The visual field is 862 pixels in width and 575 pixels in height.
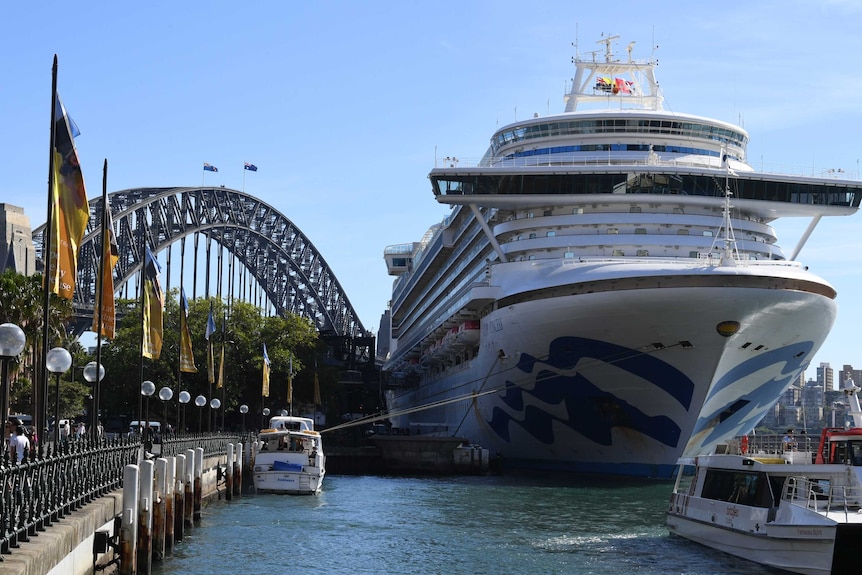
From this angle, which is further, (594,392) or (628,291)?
(594,392)

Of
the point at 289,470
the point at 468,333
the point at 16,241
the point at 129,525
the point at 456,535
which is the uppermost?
the point at 16,241

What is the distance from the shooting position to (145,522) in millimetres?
24422

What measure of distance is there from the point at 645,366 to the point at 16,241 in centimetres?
7573

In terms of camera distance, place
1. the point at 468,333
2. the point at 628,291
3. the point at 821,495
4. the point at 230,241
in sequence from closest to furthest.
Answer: the point at 821,495 → the point at 628,291 → the point at 468,333 → the point at 230,241

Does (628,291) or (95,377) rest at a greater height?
(628,291)

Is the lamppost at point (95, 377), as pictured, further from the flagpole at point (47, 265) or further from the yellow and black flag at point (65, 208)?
the yellow and black flag at point (65, 208)

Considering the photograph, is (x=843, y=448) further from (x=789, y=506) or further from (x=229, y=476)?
(x=229, y=476)

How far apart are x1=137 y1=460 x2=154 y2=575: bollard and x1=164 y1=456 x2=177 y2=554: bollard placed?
145 inches

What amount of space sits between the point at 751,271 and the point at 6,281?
2959 centimetres

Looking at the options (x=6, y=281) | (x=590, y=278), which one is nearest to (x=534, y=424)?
(x=590, y=278)

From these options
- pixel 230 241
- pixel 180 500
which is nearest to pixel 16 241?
pixel 230 241

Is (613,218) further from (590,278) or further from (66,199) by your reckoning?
(66,199)

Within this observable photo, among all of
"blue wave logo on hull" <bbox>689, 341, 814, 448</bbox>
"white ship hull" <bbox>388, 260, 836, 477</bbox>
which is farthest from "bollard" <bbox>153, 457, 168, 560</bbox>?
"blue wave logo on hull" <bbox>689, 341, 814, 448</bbox>

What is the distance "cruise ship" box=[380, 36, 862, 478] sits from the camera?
44344 millimetres
